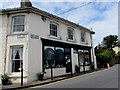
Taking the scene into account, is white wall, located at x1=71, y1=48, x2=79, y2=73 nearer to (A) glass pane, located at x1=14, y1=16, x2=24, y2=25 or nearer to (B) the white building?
(B) the white building

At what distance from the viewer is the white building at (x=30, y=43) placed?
10633 millimetres

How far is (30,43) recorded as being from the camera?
10.8m

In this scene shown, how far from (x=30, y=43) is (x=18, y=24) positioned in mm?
2132

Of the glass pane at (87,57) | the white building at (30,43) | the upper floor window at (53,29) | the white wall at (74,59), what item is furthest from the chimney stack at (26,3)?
the glass pane at (87,57)

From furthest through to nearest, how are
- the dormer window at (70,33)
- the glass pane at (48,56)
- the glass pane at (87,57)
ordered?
the glass pane at (87,57), the dormer window at (70,33), the glass pane at (48,56)

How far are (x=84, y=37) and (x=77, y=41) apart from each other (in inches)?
94.0

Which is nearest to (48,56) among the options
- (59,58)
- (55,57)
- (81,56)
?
(55,57)

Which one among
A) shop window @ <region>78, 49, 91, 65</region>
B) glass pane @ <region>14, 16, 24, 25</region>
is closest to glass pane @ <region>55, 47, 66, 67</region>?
shop window @ <region>78, 49, 91, 65</region>

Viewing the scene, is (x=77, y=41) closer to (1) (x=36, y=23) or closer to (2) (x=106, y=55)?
(1) (x=36, y=23)

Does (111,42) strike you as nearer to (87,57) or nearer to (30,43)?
(87,57)

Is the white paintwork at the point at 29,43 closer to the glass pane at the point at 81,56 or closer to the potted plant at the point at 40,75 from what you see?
the potted plant at the point at 40,75

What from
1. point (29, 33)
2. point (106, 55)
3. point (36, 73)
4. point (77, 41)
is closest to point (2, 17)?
point (29, 33)

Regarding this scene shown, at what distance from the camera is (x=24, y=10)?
1103cm

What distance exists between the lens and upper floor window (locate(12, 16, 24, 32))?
37.1 ft
